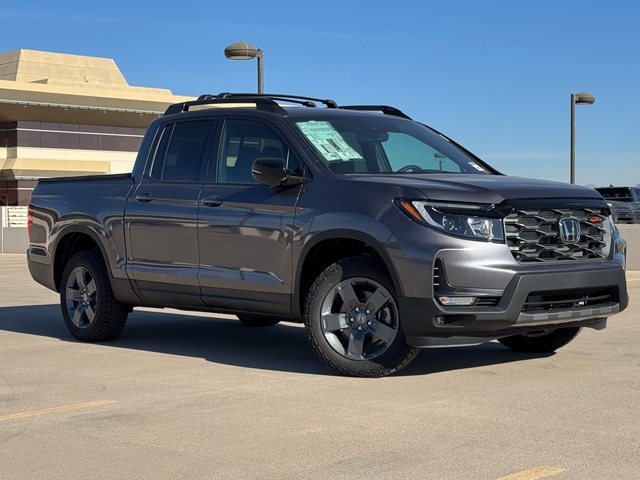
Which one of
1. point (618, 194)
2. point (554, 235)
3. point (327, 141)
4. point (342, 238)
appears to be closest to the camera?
point (554, 235)

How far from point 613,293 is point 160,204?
3.72 m

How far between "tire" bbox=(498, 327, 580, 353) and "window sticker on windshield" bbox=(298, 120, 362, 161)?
6.64ft

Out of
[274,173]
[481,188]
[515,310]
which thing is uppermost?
[274,173]

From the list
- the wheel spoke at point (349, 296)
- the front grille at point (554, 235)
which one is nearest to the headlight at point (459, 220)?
the front grille at point (554, 235)

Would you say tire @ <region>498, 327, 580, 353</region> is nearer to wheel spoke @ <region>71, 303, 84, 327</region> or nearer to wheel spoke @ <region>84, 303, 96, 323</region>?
wheel spoke @ <region>84, 303, 96, 323</region>

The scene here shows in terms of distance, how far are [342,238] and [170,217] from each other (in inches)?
70.4

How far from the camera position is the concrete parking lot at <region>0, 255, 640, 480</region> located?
18.0ft

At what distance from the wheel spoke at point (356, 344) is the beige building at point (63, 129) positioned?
41416 mm

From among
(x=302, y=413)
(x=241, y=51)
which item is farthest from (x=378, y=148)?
(x=241, y=51)

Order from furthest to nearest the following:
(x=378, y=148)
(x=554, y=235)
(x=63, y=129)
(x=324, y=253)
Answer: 1. (x=63, y=129)
2. (x=378, y=148)
3. (x=324, y=253)
4. (x=554, y=235)

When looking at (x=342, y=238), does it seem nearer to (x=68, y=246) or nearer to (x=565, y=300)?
(x=565, y=300)

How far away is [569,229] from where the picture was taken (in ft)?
26.8

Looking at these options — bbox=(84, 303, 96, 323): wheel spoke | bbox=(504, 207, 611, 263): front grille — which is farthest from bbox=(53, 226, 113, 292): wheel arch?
bbox=(504, 207, 611, 263): front grille

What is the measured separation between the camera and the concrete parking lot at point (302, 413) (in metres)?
5.50
